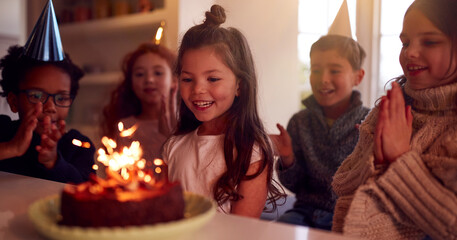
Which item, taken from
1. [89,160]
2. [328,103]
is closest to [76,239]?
[89,160]

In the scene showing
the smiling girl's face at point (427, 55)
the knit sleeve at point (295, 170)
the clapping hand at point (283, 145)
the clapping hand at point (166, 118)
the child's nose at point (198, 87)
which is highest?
the smiling girl's face at point (427, 55)

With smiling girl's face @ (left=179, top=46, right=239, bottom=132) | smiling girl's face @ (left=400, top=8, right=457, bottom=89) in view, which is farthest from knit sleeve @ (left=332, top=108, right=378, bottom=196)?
smiling girl's face @ (left=179, top=46, right=239, bottom=132)

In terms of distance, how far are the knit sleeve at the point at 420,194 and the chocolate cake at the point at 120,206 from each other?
494 millimetres

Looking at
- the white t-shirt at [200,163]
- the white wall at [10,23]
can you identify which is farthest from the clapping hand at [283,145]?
the white wall at [10,23]

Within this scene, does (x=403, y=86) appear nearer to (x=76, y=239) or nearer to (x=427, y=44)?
(x=427, y=44)

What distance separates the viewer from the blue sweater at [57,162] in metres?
1.25

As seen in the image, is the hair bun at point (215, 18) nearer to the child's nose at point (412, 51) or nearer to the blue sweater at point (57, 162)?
the child's nose at point (412, 51)

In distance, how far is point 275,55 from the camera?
230 cm

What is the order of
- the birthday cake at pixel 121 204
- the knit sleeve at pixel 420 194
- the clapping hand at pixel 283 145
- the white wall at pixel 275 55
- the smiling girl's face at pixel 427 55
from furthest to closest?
the white wall at pixel 275 55 → the clapping hand at pixel 283 145 → the smiling girl's face at pixel 427 55 → the knit sleeve at pixel 420 194 → the birthday cake at pixel 121 204

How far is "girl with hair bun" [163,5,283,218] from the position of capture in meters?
1.07

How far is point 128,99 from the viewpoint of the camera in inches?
78.7

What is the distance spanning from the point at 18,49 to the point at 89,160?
1.59 feet

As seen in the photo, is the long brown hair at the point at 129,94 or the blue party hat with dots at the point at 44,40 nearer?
the blue party hat with dots at the point at 44,40

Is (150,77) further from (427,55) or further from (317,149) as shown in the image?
(427,55)
